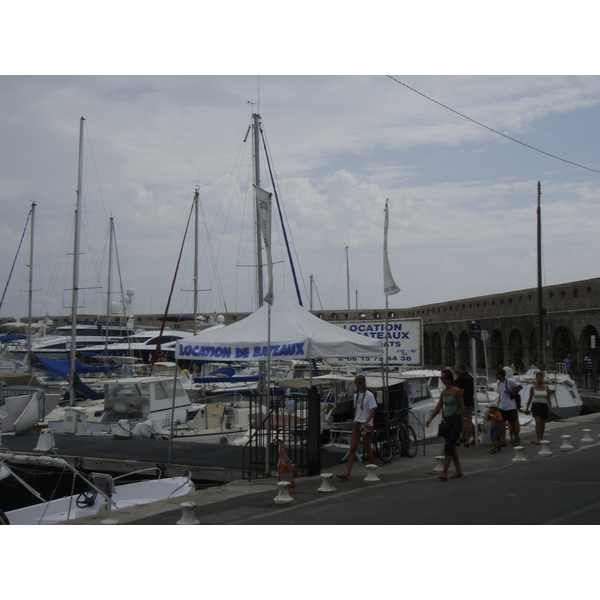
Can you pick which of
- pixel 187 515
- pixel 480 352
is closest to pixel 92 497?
pixel 187 515

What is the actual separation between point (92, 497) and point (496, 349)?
4508cm

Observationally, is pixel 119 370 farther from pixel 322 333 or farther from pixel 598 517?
pixel 598 517

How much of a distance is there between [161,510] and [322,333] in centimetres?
425

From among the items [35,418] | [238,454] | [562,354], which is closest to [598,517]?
[238,454]

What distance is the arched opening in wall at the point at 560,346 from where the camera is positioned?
38.5m

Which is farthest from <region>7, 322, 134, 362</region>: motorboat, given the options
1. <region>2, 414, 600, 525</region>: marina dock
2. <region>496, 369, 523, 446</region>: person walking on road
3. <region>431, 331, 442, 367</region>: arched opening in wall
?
<region>431, 331, 442, 367</region>: arched opening in wall

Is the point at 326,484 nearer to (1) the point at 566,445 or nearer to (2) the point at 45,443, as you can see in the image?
(1) the point at 566,445

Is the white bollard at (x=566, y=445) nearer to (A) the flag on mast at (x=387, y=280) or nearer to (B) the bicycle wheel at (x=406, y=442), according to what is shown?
(B) the bicycle wheel at (x=406, y=442)

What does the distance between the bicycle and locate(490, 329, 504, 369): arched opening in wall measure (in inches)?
1507

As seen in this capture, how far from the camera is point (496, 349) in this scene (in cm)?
4962

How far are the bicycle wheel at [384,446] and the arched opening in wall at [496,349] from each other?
39.0 meters

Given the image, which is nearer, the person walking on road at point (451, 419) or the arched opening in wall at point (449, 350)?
the person walking on road at point (451, 419)

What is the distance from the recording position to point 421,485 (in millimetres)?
8547

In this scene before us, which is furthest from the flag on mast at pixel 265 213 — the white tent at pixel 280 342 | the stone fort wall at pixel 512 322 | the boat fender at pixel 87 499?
the stone fort wall at pixel 512 322
